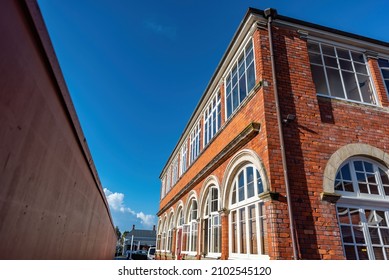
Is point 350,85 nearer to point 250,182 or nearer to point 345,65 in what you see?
point 345,65

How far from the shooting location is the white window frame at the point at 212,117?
10160 millimetres

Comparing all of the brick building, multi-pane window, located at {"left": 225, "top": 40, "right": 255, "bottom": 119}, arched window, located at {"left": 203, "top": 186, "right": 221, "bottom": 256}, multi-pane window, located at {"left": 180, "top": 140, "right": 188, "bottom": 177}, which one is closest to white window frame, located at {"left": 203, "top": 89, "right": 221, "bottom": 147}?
the brick building

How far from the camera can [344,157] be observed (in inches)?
244

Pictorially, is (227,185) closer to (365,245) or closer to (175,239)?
(365,245)

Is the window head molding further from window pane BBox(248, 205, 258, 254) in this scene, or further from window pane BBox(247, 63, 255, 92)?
window pane BBox(247, 63, 255, 92)

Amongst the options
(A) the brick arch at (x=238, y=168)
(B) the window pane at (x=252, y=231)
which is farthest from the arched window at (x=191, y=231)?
(B) the window pane at (x=252, y=231)

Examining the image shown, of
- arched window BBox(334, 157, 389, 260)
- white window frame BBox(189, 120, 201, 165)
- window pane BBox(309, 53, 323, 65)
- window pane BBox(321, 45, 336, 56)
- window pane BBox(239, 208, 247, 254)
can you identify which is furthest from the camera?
white window frame BBox(189, 120, 201, 165)

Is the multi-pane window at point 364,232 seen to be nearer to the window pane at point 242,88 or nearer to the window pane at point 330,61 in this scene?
the window pane at point 242,88

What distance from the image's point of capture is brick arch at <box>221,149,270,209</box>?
578 cm

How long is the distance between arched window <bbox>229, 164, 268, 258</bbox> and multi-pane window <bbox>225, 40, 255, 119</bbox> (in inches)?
93.2

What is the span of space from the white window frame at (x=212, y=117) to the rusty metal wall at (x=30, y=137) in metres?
7.15

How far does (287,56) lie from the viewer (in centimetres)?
707

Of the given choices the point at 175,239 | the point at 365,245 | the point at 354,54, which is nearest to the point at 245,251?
the point at 365,245

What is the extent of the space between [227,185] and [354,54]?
5936mm
